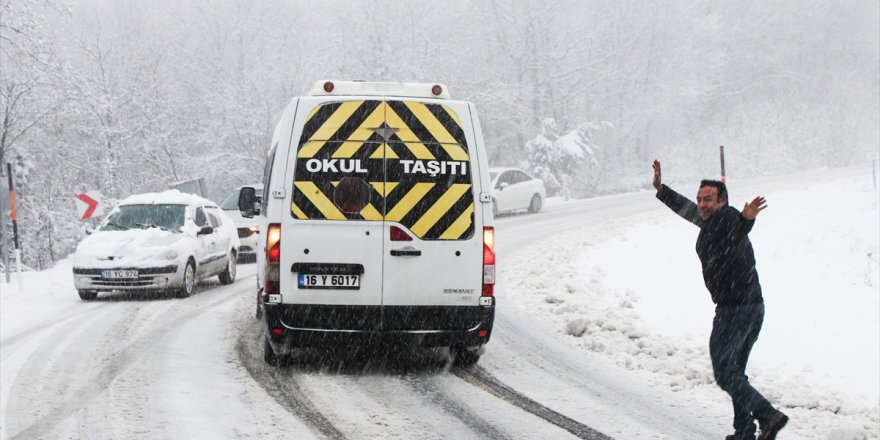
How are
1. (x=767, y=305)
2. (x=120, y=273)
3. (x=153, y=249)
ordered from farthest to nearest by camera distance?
(x=153, y=249)
(x=120, y=273)
(x=767, y=305)

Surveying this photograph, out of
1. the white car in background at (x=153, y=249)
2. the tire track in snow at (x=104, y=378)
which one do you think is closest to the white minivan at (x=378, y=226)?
the tire track in snow at (x=104, y=378)

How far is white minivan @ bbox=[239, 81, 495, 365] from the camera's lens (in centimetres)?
687

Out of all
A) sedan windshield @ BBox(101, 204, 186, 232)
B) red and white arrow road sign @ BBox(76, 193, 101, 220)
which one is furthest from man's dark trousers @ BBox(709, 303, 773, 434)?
red and white arrow road sign @ BBox(76, 193, 101, 220)

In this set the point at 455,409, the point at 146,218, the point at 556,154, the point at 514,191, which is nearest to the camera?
the point at 455,409

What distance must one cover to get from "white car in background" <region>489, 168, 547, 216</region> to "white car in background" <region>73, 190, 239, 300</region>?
40.6ft

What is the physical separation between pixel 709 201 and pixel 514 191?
20692 millimetres

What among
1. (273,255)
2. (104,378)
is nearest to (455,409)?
(273,255)

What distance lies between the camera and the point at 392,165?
7.02 metres

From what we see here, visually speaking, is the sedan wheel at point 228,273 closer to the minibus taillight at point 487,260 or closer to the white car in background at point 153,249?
the white car in background at point 153,249

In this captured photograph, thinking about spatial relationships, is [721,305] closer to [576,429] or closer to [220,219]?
[576,429]

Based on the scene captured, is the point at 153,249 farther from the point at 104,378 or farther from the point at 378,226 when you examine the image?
the point at 378,226

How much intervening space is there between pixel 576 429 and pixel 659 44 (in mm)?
45718

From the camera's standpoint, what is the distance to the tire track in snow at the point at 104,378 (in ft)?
18.7

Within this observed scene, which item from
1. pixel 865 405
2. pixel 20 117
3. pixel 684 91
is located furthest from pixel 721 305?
pixel 684 91
